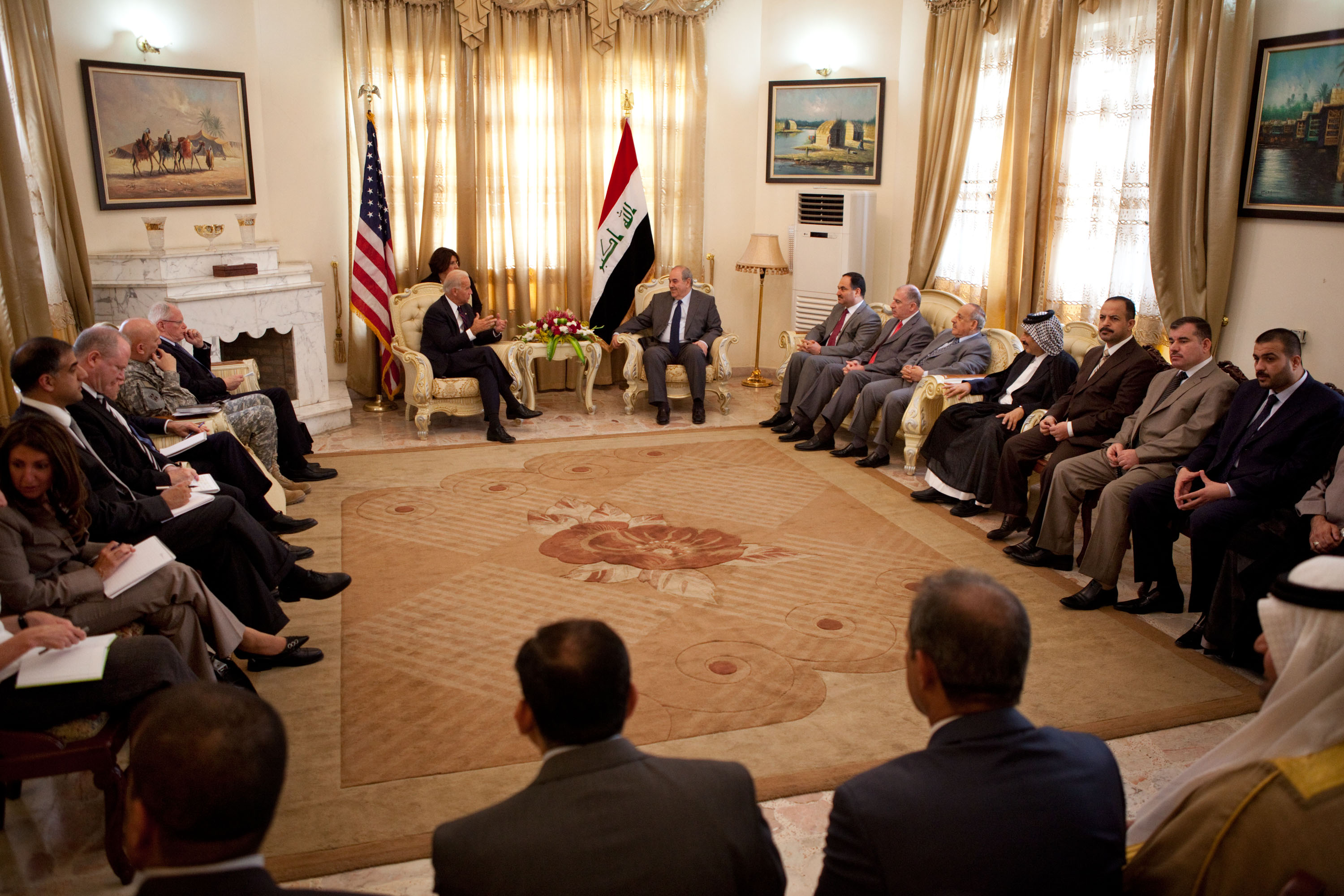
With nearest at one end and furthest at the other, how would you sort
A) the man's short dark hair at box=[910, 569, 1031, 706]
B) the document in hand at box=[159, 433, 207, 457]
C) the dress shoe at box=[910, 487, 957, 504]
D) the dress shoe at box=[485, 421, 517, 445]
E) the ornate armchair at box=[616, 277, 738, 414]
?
the man's short dark hair at box=[910, 569, 1031, 706] → the document in hand at box=[159, 433, 207, 457] → the dress shoe at box=[910, 487, 957, 504] → the dress shoe at box=[485, 421, 517, 445] → the ornate armchair at box=[616, 277, 738, 414]

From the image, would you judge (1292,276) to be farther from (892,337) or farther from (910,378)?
(892,337)

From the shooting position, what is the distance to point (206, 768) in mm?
1386

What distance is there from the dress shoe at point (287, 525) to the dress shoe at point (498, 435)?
83.2 inches

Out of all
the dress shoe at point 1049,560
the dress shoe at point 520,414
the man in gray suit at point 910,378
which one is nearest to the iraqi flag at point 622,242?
the dress shoe at point 520,414

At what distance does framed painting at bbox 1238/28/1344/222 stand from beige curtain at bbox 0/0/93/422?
737 centimetres

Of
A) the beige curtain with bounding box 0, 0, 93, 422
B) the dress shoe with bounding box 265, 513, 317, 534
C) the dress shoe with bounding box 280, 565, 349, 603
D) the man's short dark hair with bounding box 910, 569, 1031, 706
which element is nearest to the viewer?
the man's short dark hair with bounding box 910, 569, 1031, 706

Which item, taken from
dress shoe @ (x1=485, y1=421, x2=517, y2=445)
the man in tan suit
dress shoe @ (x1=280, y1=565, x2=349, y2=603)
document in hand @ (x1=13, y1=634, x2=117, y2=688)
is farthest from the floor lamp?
document in hand @ (x1=13, y1=634, x2=117, y2=688)

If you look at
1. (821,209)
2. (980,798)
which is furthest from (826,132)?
(980,798)

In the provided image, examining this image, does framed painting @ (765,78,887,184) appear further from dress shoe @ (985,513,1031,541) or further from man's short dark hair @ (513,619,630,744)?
man's short dark hair @ (513,619,630,744)

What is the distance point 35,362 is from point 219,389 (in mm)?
2335

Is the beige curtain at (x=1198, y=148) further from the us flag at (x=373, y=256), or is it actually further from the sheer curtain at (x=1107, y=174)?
the us flag at (x=373, y=256)

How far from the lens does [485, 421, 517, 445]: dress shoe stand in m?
7.65

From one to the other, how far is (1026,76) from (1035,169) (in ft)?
2.58

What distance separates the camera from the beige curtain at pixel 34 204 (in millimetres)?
5809
